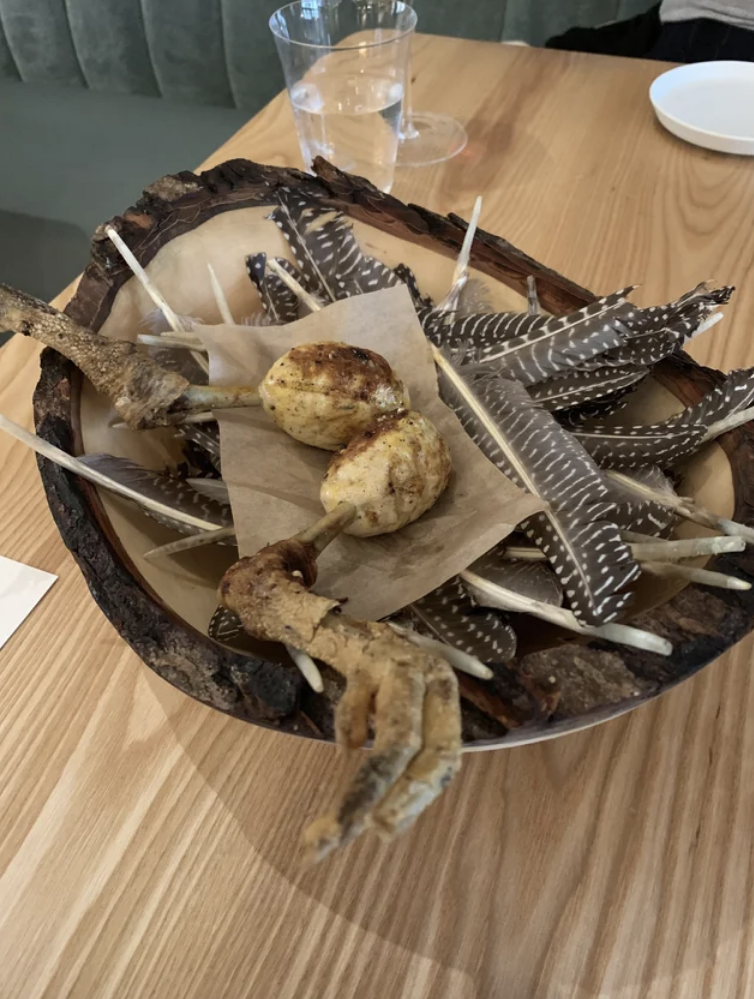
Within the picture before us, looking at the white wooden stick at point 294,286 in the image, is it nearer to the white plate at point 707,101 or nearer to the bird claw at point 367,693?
the bird claw at point 367,693

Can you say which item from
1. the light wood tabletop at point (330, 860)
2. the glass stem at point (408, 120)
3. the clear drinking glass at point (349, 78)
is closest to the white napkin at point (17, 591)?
the light wood tabletop at point (330, 860)

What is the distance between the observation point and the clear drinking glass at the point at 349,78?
942mm

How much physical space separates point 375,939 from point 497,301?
1.49 ft

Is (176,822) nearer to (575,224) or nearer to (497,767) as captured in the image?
(497,767)

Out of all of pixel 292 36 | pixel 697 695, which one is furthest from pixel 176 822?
pixel 292 36

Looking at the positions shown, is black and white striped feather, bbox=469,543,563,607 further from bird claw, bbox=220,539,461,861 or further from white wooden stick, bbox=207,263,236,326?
white wooden stick, bbox=207,263,236,326

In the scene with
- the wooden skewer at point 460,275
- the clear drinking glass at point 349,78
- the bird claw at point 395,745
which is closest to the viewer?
the bird claw at point 395,745

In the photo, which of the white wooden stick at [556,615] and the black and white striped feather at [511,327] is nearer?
the white wooden stick at [556,615]

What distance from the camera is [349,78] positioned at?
98 cm

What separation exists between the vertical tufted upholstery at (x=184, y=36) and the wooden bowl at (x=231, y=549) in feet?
3.97

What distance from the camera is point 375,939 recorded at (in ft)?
1.37

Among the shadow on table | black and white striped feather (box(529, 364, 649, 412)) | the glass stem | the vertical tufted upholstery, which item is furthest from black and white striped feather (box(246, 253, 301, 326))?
the vertical tufted upholstery

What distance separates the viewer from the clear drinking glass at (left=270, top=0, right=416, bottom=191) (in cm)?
94

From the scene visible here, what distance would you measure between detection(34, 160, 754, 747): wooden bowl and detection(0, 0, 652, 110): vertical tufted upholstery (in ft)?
3.97
